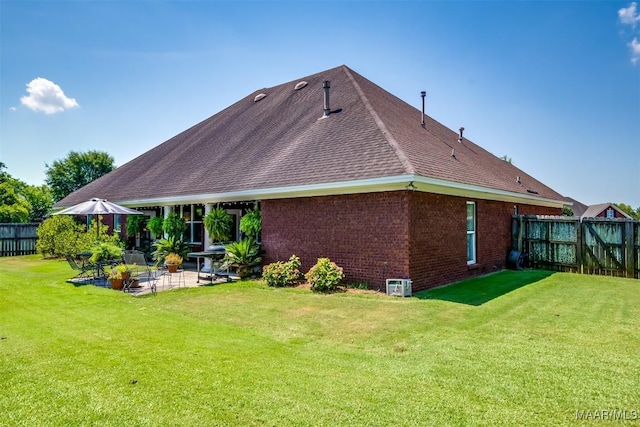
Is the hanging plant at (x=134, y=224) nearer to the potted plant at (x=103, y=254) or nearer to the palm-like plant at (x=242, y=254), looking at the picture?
the potted plant at (x=103, y=254)

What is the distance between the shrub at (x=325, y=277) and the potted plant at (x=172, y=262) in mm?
6561

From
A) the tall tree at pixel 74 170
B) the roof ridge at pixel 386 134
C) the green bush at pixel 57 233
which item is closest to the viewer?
the roof ridge at pixel 386 134

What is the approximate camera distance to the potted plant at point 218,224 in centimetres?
1340

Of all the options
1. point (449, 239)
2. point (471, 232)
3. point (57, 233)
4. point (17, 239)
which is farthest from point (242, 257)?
point (17, 239)

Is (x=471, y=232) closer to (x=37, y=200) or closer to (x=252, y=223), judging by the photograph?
(x=252, y=223)

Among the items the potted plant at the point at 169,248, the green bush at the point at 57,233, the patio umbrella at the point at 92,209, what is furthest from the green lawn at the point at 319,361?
the green bush at the point at 57,233

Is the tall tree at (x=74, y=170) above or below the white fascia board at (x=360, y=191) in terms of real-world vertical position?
above

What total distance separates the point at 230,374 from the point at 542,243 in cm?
1381

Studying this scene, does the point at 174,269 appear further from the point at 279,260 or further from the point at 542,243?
the point at 542,243

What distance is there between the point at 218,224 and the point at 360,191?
19.2 feet

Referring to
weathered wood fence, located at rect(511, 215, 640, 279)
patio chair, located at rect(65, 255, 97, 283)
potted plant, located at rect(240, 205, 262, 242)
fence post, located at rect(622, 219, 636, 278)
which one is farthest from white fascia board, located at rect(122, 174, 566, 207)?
patio chair, located at rect(65, 255, 97, 283)

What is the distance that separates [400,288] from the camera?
Answer: 354 inches

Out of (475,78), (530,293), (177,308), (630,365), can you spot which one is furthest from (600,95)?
(177,308)

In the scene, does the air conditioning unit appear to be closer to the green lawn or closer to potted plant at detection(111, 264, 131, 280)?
the green lawn
